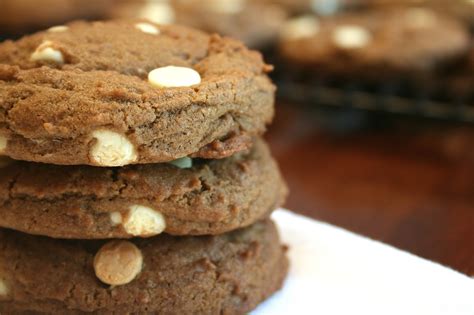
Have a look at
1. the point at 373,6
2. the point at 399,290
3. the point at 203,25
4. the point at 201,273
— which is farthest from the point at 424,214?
the point at 373,6

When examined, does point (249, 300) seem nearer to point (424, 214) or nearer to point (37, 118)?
point (37, 118)

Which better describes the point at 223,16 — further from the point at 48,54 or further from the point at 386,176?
the point at 48,54

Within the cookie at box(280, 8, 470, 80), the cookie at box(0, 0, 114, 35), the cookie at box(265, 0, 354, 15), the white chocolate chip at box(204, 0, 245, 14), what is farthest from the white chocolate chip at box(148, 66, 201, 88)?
the cookie at box(0, 0, 114, 35)

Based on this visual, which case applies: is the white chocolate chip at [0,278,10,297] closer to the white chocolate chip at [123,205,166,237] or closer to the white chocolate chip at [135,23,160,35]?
the white chocolate chip at [123,205,166,237]

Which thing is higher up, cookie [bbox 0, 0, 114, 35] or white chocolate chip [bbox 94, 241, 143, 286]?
white chocolate chip [bbox 94, 241, 143, 286]

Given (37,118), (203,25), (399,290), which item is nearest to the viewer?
(37,118)

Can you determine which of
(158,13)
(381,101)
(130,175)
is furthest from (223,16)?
(130,175)
